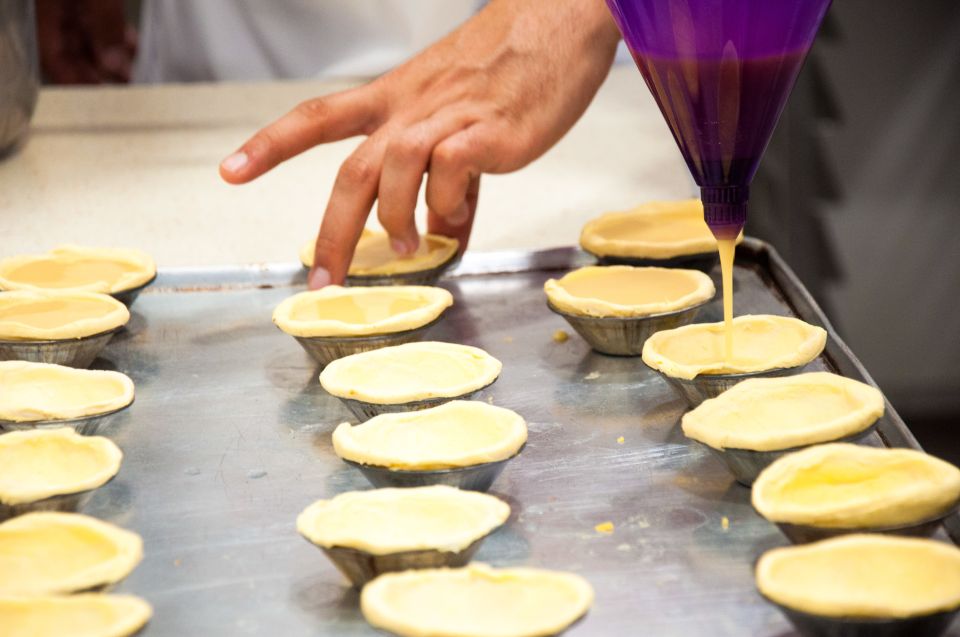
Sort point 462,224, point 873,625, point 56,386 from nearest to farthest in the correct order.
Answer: point 873,625 < point 56,386 < point 462,224

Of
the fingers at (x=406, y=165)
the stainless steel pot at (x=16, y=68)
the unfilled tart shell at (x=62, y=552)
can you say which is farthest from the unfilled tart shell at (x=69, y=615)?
the stainless steel pot at (x=16, y=68)

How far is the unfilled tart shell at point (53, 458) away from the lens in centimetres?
151

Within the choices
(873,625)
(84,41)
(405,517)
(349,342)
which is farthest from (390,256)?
(84,41)

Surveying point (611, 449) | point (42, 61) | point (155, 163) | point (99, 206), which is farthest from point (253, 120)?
point (42, 61)

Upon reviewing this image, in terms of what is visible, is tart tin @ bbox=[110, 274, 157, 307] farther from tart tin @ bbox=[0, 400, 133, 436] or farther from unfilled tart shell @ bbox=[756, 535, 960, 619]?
unfilled tart shell @ bbox=[756, 535, 960, 619]

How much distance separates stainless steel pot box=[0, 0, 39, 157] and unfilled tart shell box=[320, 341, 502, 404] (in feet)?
4.31

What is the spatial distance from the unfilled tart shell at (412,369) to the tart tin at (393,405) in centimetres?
2

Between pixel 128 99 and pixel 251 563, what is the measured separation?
2.36m

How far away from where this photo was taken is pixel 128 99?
343cm

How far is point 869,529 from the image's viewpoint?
1275 millimetres

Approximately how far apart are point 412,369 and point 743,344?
0.52 metres

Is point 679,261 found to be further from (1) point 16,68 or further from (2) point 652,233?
(1) point 16,68

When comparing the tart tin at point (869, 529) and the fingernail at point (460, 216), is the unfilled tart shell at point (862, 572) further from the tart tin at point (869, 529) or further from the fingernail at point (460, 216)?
the fingernail at point (460, 216)

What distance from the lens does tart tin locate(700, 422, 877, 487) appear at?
1.46 metres
